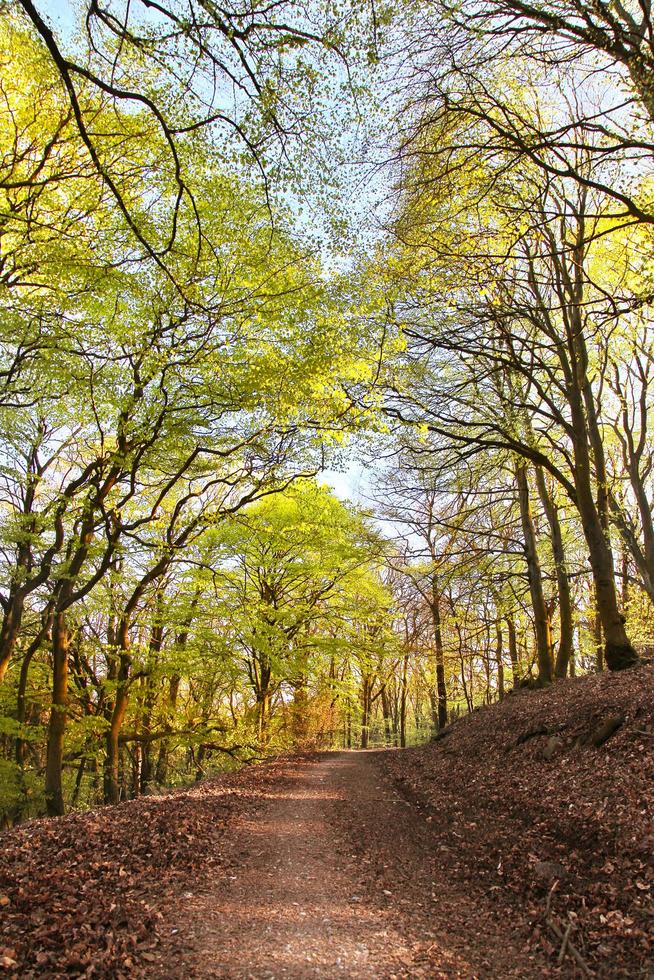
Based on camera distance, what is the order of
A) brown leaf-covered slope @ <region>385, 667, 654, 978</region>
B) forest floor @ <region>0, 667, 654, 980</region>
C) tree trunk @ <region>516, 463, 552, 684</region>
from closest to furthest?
forest floor @ <region>0, 667, 654, 980</region>
brown leaf-covered slope @ <region>385, 667, 654, 978</region>
tree trunk @ <region>516, 463, 552, 684</region>

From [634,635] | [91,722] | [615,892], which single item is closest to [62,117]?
[615,892]

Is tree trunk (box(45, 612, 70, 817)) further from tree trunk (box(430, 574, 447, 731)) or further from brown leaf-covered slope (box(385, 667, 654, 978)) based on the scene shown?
tree trunk (box(430, 574, 447, 731))

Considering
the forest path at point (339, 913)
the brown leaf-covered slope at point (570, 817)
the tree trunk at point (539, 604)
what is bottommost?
the forest path at point (339, 913)

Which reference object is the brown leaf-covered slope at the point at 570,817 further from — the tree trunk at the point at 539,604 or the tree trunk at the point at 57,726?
the tree trunk at the point at 57,726

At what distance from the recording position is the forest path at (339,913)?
135 inches

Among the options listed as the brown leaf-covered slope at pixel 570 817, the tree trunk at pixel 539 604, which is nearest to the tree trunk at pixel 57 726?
the brown leaf-covered slope at pixel 570 817

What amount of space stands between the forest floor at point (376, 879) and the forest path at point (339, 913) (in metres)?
0.02

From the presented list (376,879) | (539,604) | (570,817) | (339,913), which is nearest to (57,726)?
Answer: (376,879)

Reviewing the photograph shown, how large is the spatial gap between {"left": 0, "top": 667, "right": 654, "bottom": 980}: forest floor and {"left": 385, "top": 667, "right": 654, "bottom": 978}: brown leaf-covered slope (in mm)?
19

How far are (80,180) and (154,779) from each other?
22.5m

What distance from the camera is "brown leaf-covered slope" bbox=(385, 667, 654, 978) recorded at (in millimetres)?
3561

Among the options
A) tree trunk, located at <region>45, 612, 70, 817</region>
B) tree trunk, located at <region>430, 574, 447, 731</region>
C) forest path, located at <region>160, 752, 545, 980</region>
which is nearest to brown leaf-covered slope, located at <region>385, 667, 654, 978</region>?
forest path, located at <region>160, 752, 545, 980</region>

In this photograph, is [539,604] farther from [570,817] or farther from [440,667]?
[570,817]

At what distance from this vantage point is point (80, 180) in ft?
26.0
